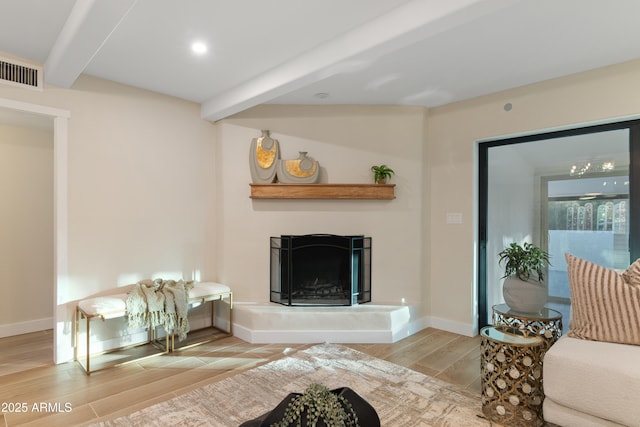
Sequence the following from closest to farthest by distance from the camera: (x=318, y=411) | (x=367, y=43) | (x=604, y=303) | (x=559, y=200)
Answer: (x=318, y=411), (x=604, y=303), (x=367, y=43), (x=559, y=200)

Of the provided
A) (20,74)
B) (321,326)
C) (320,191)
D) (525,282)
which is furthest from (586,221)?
(20,74)

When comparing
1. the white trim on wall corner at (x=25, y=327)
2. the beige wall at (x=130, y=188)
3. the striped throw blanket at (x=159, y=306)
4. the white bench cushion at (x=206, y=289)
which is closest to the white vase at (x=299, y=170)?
the beige wall at (x=130, y=188)

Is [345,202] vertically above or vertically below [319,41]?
below

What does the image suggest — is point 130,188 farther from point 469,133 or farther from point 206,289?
point 469,133

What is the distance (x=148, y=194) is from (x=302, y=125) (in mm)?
1784

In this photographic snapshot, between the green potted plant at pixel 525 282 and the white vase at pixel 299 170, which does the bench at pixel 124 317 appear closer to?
the white vase at pixel 299 170

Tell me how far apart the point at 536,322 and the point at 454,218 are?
61.6 inches

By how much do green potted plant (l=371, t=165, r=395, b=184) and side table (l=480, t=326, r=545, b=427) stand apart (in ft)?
6.69

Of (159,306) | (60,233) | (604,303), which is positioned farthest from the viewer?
(159,306)

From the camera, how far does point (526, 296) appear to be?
267 centimetres

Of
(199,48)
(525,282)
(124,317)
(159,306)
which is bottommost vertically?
(124,317)

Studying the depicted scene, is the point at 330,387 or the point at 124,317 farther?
the point at 124,317

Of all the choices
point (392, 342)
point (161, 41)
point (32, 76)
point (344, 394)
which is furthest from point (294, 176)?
point (344, 394)

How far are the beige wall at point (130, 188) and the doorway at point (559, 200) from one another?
3129mm
